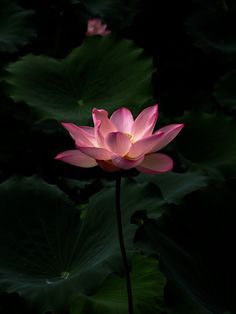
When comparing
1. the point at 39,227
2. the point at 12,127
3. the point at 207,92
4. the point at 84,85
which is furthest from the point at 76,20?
the point at 39,227

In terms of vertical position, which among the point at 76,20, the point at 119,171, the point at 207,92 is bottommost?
the point at 207,92

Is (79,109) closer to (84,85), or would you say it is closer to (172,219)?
(84,85)

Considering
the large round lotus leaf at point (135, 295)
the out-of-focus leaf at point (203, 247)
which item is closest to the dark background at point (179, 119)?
the out-of-focus leaf at point (203, 247)

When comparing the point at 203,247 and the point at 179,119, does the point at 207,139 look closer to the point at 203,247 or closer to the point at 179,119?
the point at 179,119

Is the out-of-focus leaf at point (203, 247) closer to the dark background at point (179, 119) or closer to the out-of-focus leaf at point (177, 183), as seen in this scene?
the dark background at point (179, 119)

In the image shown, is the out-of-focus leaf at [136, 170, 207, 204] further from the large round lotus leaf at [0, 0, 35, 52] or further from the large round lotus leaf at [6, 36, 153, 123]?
the large round lotus leaf at [0, 0, 35, 52]
